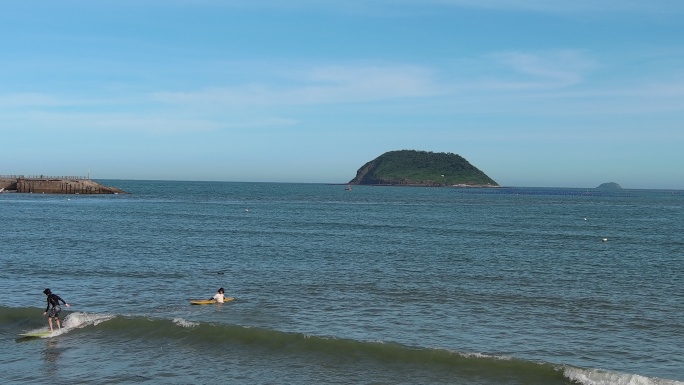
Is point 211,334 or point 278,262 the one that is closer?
point 211,334

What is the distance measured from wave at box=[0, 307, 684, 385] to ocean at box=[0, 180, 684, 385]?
0.07m

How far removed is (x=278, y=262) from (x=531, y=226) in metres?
48.6

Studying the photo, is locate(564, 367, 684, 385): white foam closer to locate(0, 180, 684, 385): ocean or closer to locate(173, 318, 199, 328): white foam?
locate(0, 180, 684, 385): ocean

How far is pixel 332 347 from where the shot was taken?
24.2 m

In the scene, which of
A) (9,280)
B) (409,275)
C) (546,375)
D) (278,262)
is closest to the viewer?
(546,375)

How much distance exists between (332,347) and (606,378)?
9.45 m

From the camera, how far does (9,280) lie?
123 feet

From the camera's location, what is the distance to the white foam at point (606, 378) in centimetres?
2039

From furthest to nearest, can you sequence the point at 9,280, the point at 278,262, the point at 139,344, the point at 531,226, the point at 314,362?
the point at 531,226, the point at 278,262, the point at 9,280, the point at 139,344, the point at 314,362

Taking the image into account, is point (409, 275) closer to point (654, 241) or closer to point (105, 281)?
point (105, 281)

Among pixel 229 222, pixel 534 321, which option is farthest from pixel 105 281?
pixel 229 222

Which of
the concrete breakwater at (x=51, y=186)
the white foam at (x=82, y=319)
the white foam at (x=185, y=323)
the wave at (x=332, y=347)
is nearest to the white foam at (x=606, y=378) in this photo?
the wave at (x=332, y=347)

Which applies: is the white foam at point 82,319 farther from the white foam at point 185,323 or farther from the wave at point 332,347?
the white foam at point 185,323

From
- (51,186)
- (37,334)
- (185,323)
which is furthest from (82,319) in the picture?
(51,186)
